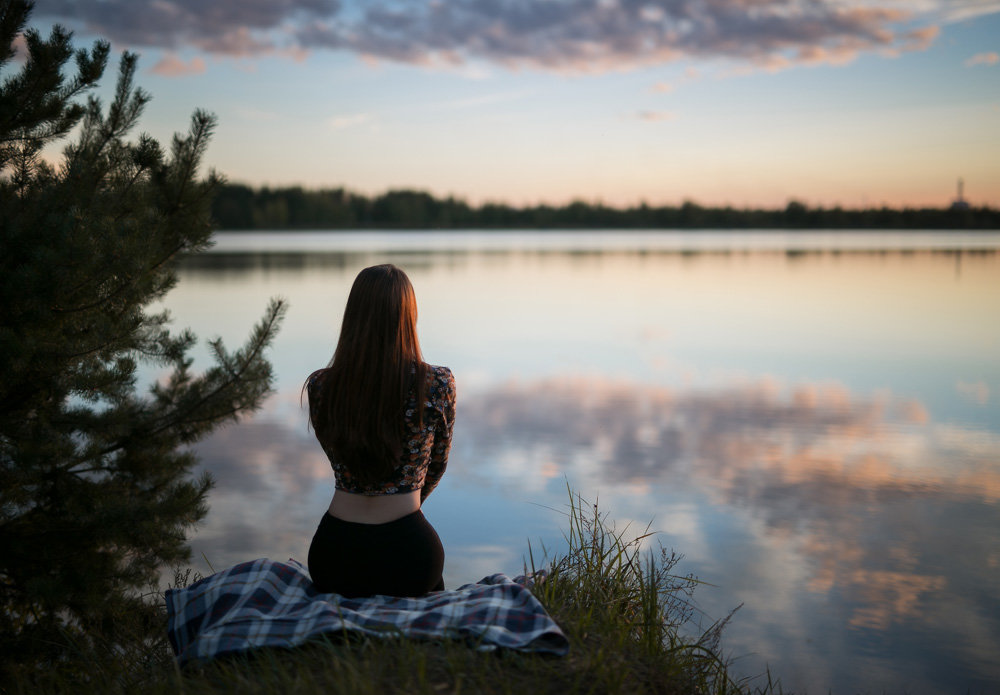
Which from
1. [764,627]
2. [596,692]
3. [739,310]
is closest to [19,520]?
[596,692]

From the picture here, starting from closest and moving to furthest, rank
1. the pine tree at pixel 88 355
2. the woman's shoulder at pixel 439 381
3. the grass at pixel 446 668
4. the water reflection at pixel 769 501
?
the grass at pixel 446 668
the woman's shoulder at pixel 439 381
the pine tree at pixel 88 355
the water reflection at pixel 769 501

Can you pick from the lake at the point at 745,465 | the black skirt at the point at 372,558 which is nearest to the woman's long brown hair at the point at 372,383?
the black skirt at the point at 372,558

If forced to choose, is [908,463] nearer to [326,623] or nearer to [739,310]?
[326,623]

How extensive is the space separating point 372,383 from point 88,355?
1.85m

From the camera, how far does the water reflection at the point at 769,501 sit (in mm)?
4605

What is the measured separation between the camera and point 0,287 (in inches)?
134

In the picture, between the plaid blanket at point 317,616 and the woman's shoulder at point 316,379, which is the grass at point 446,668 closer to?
the plaid blanket at point 317,616

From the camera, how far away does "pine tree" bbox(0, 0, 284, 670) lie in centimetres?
353

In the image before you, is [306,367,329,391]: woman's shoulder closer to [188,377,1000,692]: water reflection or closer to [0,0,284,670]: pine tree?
[0,0,284,670]: pine tree

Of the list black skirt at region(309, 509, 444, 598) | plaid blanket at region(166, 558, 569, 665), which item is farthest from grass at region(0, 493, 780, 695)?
black skirt at region(309, 509, 444, 598)

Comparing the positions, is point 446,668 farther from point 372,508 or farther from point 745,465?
point 745,465

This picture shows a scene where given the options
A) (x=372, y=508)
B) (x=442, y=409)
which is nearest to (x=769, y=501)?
(x=442, y=409)

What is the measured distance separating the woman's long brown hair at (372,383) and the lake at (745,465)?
8.61 ft

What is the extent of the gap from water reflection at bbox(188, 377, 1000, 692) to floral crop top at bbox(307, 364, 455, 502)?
252cm
